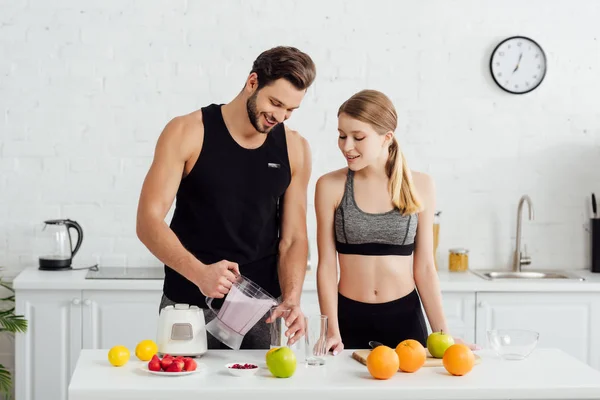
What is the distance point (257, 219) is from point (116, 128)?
1.76 metres

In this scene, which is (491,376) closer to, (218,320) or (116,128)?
(218,320)

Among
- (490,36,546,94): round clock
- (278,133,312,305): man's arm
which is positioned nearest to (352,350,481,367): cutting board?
(278,133,312,305): man's arm

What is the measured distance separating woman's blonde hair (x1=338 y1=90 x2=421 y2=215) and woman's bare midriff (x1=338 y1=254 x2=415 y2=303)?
0.18 m

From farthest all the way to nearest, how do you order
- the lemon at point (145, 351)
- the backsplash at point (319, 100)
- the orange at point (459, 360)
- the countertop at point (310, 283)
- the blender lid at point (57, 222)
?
the backsplash at point (319, 100)
the blender lid at point (57, 222)
the countertop at point (310, 283)
the lemon at point (145, 351)
the orange at point (459, 360)

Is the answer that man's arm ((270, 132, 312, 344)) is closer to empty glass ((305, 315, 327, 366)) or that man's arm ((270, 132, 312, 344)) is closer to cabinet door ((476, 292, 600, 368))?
empty glass ((305, 315, 327, 366))

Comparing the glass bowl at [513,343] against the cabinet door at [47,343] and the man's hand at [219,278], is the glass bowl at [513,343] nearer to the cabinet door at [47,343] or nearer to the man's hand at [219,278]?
the man's hand at [219,278]

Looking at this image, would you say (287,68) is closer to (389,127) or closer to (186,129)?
(186,129)

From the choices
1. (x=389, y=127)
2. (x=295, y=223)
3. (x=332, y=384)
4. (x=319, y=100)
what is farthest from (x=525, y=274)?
(x=332, y=384)

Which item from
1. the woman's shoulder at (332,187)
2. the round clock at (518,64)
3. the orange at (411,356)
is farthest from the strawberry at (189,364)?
the round clock at (518,64)

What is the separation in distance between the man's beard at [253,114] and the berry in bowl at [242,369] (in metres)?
0.72

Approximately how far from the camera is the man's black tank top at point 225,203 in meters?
2.57

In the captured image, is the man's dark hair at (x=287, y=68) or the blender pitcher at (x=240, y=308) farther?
the man's dark hair at (x=287, y=68)

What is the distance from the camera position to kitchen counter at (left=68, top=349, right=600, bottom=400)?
2064 mm

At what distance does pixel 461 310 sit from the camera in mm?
3854
